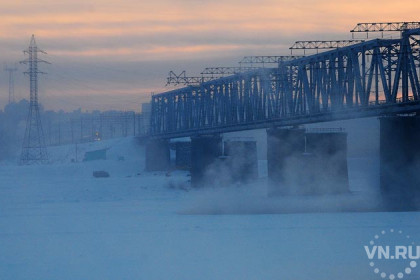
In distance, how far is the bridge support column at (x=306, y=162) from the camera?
A: 47250mm

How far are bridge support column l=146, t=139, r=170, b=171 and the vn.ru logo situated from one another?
56.9 m

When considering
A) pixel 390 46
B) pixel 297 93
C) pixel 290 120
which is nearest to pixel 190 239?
pixel 390 46

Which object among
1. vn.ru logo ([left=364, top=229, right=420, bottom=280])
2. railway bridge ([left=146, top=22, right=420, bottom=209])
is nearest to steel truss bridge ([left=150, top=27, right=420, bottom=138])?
railway bridge ([left=146, top=22, right=420, bottom=209])

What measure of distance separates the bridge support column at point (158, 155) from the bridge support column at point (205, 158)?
2199cm

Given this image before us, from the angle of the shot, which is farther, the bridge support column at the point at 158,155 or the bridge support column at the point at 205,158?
the bridge support column at the point at 158,155

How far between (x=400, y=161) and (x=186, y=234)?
16.7 meters

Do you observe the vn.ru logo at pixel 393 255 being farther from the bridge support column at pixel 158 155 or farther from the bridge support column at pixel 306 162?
the bridge support column at pixel 158 155

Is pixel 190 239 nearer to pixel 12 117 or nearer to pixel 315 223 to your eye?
pixel 315 223

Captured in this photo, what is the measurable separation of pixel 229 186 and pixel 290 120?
6760 mm

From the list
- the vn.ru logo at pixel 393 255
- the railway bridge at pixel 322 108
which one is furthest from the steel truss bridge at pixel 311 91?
the vn.ru logo at pixel 393 255

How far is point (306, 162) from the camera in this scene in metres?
47.9

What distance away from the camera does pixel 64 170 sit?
252ft

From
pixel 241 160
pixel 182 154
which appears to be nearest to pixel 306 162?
pixel 241 160

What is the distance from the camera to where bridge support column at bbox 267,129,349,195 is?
4725 centimetres
